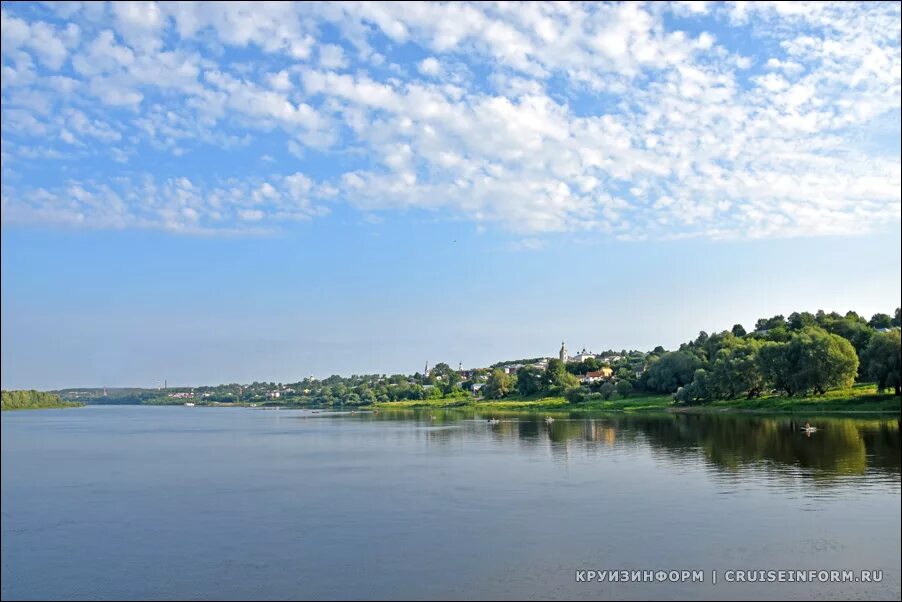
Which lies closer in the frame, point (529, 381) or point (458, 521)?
point (458, 521)

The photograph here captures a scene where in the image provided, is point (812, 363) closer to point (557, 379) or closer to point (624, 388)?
point (624, 388)

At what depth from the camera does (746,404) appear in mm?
93812

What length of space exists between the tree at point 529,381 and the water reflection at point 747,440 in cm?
7634

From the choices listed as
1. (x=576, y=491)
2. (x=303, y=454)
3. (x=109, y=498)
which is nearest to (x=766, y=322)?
(x=303, y=454)

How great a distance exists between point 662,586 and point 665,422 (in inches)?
2658

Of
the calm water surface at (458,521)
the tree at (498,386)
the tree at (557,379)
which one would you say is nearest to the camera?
the calm water surface at (458,521)

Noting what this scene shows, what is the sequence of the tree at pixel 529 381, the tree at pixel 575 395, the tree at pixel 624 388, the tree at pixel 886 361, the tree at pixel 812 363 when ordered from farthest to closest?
the tree at pixel 529 381, the tree at pixel 575 395, the tree at pixel 624 388, the tree at pixel 812 363, the tree at pixel 886 361

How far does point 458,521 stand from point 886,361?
218ft

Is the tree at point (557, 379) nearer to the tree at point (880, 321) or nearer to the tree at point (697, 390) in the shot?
the tree at point (697, 390)

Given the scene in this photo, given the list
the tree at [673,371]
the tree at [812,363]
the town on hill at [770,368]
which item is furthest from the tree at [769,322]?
the tree at [812,363]

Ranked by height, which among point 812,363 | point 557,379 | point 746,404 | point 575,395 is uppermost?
point 812,363

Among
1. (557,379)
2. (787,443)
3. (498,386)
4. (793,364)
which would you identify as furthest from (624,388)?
(787,443)

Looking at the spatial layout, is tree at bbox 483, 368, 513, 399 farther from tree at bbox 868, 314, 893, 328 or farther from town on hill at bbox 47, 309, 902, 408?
tree at bbox 868, 314, 893, 328

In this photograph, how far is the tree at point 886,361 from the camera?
7362cm
